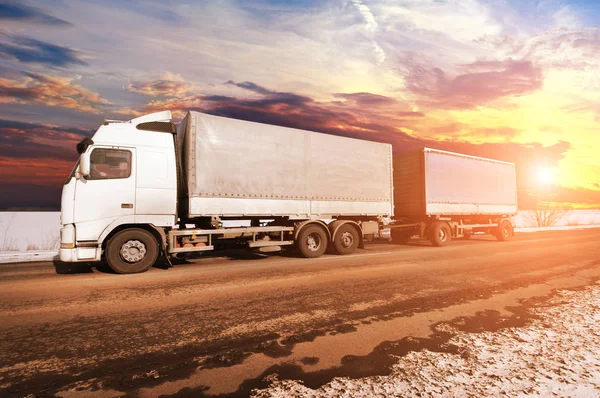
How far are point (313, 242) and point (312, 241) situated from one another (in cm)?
6

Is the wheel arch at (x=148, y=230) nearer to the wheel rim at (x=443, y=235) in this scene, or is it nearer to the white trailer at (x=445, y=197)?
the white trailer at (x=445, y=197)

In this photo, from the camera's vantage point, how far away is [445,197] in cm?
1412

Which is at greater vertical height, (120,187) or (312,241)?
(120,187)

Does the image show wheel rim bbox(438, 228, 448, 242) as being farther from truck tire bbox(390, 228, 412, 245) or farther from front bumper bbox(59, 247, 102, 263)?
front bumper bbox(59, 247, 102, 263)

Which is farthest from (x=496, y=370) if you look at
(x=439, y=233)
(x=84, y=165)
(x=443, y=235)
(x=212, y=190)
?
(x=443, y=235)

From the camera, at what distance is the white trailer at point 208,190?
730 centimetres

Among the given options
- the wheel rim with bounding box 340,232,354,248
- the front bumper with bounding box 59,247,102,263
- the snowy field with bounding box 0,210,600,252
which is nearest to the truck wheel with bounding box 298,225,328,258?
the wheel rim with bounding box 340,232,354,248

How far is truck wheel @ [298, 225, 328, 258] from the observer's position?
9.88 m

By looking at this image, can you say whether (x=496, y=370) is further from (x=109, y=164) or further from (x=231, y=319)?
(x=109, y=164)

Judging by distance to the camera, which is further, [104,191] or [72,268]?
[72,268]

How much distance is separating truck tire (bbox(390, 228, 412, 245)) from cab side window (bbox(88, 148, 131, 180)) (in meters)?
10.8

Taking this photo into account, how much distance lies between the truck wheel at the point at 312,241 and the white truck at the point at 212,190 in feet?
0.11

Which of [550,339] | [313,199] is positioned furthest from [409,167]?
[550,339]

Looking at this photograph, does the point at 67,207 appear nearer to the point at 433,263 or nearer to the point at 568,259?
the point at 433,263
